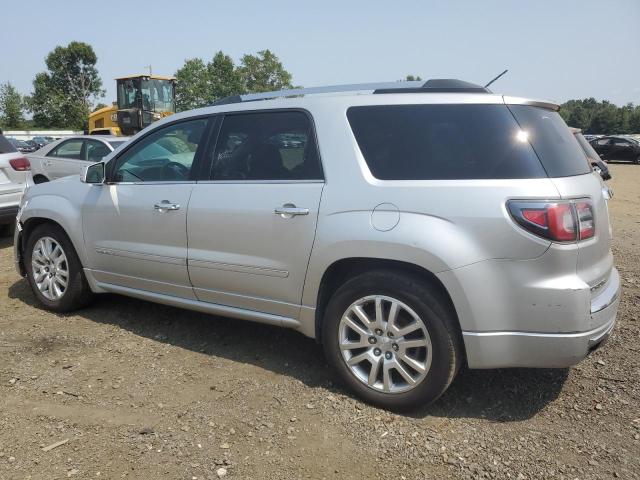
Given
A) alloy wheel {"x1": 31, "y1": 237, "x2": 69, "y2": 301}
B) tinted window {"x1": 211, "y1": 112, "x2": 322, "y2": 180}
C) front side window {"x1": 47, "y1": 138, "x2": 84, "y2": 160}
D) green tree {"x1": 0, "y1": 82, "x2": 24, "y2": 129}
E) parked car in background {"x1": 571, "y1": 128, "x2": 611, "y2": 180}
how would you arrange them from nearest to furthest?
tinted window {"x1": 211, "y1": 112, "x2": 322, "y2": 180} → parked car in background {"x1": 571, "y1": 128, "x2": 611, "y2": 180} → alloy wheel {"x1": 31, "y1": 237, "x2": 69, "y2": 301} → front side window {"x1": 47, "y1": 138, "x2": 84, "y2": 160} → green tree {"x1": 0, "y1": 82, "x2": 24, "y2": 129}

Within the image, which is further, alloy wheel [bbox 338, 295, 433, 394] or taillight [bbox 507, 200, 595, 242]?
alloy wheel [bbox 338, 295, 433, 394]

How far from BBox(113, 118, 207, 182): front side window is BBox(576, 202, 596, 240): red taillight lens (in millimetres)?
2536

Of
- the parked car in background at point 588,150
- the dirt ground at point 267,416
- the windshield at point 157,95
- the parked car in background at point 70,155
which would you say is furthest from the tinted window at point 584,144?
the windshield at point 157,95

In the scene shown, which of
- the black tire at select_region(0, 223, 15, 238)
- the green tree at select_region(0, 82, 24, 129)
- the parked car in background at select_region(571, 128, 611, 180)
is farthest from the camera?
the green tree at select_region(0, 82, 24, 129)

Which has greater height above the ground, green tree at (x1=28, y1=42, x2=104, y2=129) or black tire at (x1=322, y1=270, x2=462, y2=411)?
green tree at (x1=28, y1=42, x2=104, y2=129)

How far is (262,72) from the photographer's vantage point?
281ft

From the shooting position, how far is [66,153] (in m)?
10.4

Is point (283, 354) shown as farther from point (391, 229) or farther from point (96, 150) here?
point (96, 150)

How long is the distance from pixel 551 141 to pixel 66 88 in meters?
97.7

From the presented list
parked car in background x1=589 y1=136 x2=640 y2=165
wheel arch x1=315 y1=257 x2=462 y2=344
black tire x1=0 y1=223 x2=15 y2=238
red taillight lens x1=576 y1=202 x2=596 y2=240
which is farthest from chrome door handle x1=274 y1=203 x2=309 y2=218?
parked car in background x1=589 y1=136 x2=640 y2=165

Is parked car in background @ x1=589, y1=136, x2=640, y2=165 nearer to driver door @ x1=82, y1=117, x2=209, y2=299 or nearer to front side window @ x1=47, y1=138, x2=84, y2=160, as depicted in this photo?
front side window @ x1=47, y1=138, x2=84, y2=160

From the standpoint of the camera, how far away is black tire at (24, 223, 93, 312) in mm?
4527

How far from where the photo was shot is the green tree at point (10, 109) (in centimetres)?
7662

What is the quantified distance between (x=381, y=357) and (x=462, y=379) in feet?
2.31
